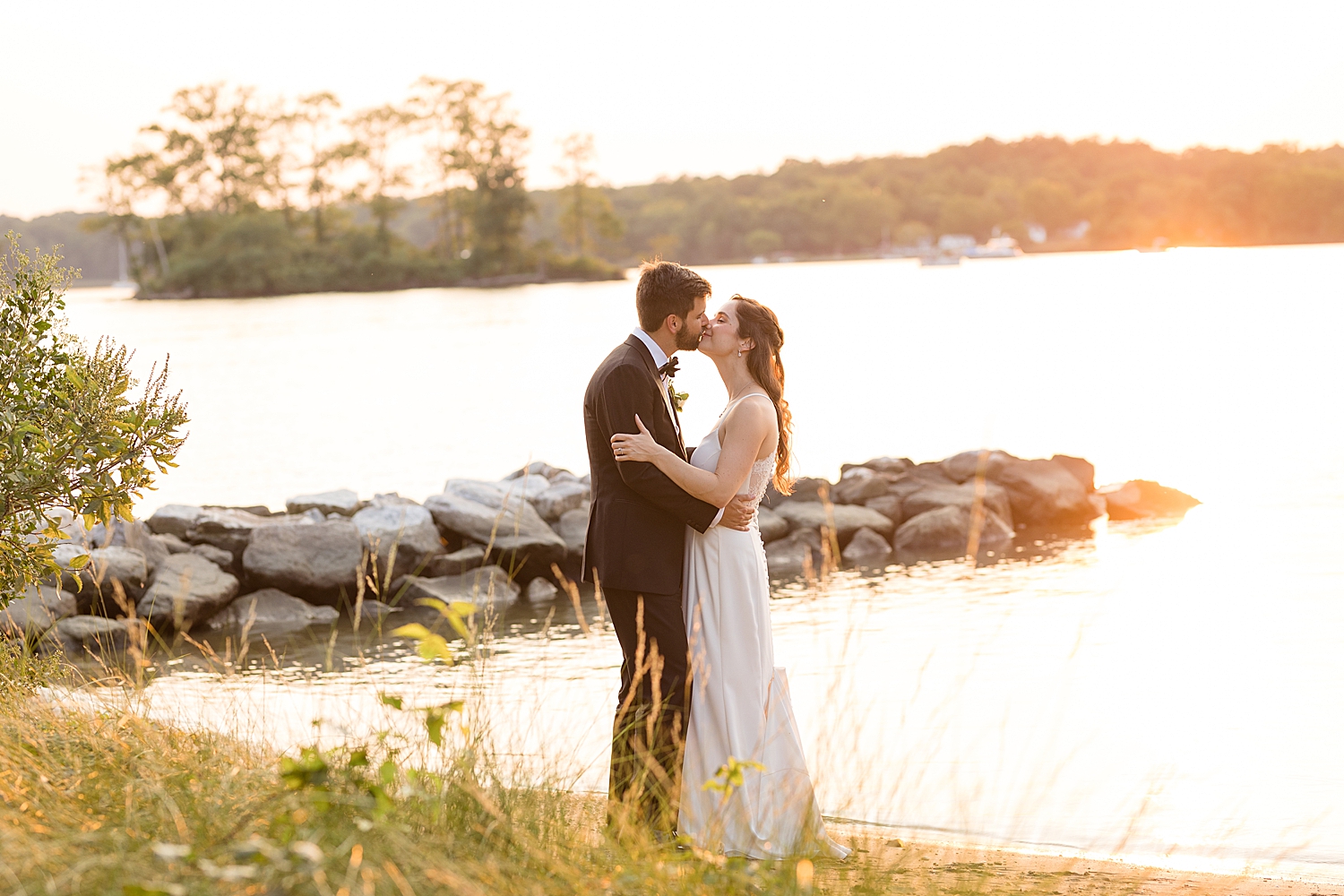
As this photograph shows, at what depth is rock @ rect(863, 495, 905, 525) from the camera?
15.4 m

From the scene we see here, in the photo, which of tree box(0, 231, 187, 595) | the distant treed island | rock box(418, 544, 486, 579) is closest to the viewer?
tree box(0, 231, 187, 595)

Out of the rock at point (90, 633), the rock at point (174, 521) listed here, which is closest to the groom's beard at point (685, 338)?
the rock at point (90, 633)

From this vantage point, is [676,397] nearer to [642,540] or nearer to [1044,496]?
[642,540]

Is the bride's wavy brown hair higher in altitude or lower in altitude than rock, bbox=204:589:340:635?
higher

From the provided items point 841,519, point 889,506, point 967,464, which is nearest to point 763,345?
point 841,519

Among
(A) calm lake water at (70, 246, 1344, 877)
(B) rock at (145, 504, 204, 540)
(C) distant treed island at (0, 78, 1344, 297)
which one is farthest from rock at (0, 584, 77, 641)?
(C) distant treed island at (0, 78, 1344, 297)

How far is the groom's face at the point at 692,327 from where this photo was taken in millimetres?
5230

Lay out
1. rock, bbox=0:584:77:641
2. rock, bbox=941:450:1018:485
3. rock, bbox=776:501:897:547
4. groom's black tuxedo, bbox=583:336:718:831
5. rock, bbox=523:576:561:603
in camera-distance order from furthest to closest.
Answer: rock, bbox=941:450:1018:485 → rock, bbox=776:501:897:547 → rock, bbox=523:576:561:603 → rock, bbox=0:584:77:641 → groom's black tuxedo, bbox=583:336:718:831

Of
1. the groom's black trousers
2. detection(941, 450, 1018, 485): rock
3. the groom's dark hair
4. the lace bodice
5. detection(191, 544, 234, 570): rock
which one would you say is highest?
the groom's dark hair

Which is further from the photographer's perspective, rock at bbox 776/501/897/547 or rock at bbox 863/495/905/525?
rock at bbox 863/495/905/525

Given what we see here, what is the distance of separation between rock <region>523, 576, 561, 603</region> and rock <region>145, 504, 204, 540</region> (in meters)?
3.60

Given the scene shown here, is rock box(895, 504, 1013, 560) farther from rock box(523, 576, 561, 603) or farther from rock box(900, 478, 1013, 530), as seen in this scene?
rock box(523, 576, 561, 603)

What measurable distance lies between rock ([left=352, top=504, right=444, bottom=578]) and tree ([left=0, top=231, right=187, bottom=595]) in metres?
6.12

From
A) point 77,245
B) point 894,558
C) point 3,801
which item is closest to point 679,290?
point 3,801
